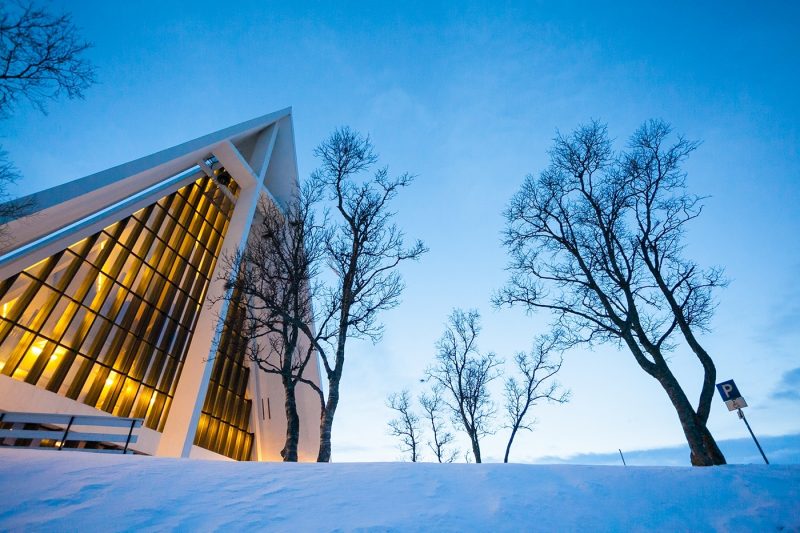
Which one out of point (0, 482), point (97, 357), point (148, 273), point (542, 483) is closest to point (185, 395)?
point (97, 357)

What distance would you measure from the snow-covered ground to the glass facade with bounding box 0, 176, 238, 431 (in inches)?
520

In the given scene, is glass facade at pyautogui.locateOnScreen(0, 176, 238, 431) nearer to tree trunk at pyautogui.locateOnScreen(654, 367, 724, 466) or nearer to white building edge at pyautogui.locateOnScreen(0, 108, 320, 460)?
white building edge at pyautogui.locateOnScreen(0, 108, 320, 460)

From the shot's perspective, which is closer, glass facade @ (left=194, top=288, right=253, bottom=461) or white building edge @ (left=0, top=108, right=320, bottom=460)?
white building edge @ (left=0, top=108, right=320, bottom=460)

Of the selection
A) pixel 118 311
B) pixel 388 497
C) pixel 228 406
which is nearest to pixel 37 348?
pixel 118 311

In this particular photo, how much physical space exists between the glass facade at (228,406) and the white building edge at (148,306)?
0.09 m

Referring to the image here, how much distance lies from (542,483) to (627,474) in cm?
128

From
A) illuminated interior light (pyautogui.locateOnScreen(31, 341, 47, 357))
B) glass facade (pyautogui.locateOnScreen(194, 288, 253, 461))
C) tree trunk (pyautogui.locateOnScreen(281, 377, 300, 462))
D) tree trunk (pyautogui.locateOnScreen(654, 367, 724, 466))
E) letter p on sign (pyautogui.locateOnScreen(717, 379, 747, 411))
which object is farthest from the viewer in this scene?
glass facade (pyautogui.locateOnScreen(194, 288, 253, 461))

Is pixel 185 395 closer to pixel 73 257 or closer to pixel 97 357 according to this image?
pixel 97 357

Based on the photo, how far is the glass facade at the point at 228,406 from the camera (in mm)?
21297

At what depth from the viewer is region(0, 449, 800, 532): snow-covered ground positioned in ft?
11.1

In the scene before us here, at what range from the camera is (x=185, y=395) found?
16.0m

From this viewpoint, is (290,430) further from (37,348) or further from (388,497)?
(37,348)

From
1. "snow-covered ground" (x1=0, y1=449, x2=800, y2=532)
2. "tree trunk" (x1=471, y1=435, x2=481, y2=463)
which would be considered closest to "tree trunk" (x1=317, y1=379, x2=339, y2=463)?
"snow-covered ground" (x1=0, y1=449, x2=800, y2=532)

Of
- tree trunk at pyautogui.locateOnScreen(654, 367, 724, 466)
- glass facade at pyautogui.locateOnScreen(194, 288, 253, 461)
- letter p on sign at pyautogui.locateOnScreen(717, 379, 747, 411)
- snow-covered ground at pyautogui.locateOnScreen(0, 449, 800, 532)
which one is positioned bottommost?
snow-covered ground at pyautogui.locateOnScreen(0, 449, 800, 532)
